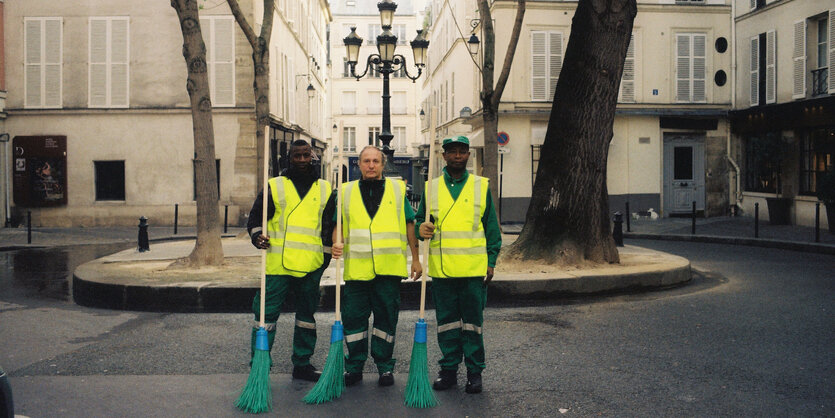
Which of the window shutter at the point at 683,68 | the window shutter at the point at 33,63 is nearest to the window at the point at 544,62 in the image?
the window shutter at the point at 683,68

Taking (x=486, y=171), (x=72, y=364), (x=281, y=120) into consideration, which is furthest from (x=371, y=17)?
(x=72, y=364)

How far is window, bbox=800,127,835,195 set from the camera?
62.1 feet

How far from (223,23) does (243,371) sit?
60.3 ft

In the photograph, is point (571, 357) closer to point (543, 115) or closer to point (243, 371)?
point (243, 371)

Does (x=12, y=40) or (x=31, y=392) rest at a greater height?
(x=12, y=40)

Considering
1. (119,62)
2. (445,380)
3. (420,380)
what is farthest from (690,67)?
(420,380)

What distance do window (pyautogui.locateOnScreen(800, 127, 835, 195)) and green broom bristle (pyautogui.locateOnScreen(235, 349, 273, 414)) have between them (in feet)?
58.9

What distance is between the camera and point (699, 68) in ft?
79.5

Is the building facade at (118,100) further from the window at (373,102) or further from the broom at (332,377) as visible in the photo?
the window at (373,102)

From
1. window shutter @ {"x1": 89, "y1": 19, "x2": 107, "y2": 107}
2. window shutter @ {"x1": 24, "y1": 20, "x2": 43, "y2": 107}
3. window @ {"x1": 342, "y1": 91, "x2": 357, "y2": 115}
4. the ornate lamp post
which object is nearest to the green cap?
the ornate lamp post

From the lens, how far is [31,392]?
4891mm

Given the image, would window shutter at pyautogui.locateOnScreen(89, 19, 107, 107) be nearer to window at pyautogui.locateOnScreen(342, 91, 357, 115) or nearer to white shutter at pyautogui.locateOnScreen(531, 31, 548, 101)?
white shutter at pyautogui.locateOnScreen(531, 31, 548, 101)

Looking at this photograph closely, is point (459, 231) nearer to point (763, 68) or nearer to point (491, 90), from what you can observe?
point (491, 90)

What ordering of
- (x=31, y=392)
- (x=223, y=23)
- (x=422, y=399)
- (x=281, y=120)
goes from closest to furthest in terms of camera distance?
(x=422, y=399) → (x=31, y=392) → (x=223, y=23) → (x=281, y=120)
